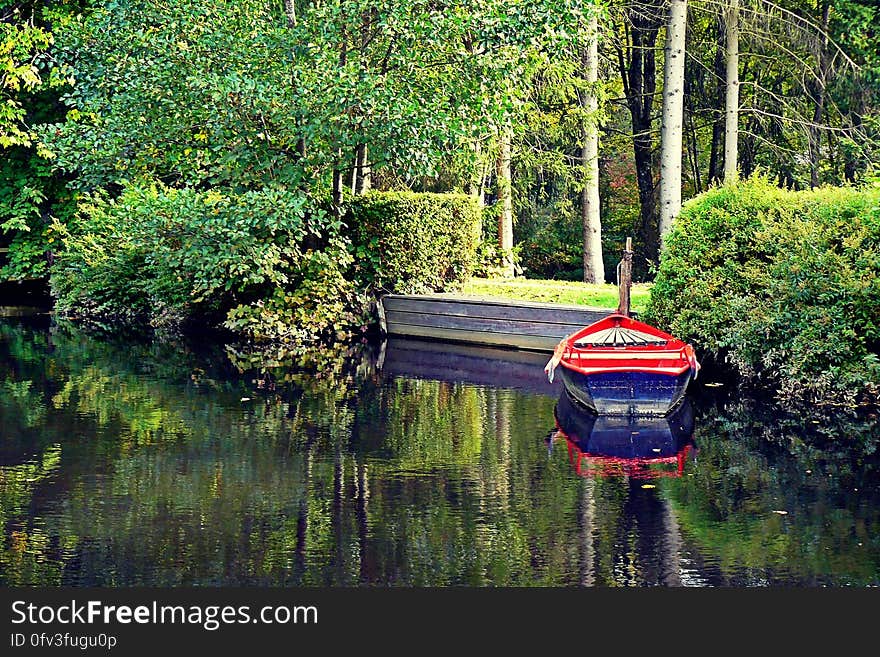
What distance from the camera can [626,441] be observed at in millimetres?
11922

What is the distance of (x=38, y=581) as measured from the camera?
283 inches

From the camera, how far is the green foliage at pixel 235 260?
63.2 feet

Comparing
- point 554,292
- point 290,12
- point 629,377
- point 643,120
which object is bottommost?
point 629,377

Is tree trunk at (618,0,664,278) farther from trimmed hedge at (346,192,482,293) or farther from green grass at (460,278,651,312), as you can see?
trimmed hedge at (346,192,482,293)

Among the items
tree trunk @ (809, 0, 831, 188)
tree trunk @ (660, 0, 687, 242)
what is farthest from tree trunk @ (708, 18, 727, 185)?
tree trunk @ (660, 0, 687, 242)

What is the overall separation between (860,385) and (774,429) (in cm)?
188

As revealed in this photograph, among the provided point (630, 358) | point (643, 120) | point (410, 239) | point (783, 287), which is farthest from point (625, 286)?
point (643, 120)

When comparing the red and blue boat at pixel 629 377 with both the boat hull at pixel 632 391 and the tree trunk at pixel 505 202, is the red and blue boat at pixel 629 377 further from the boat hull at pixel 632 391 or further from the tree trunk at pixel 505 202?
the tree trunk at pixel 505 202

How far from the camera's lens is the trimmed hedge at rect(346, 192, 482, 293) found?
2127 centimetres

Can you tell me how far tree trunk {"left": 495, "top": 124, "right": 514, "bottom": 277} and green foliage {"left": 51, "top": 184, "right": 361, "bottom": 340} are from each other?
432cm

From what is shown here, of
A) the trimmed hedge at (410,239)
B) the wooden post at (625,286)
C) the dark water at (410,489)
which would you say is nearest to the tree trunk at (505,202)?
the trimmed hedge at (410,239)

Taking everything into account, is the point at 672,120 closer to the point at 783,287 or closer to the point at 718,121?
the point at 783,287

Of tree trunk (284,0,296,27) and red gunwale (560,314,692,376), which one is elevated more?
tree trunk (284,0,296,27)

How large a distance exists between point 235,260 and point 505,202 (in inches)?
299
